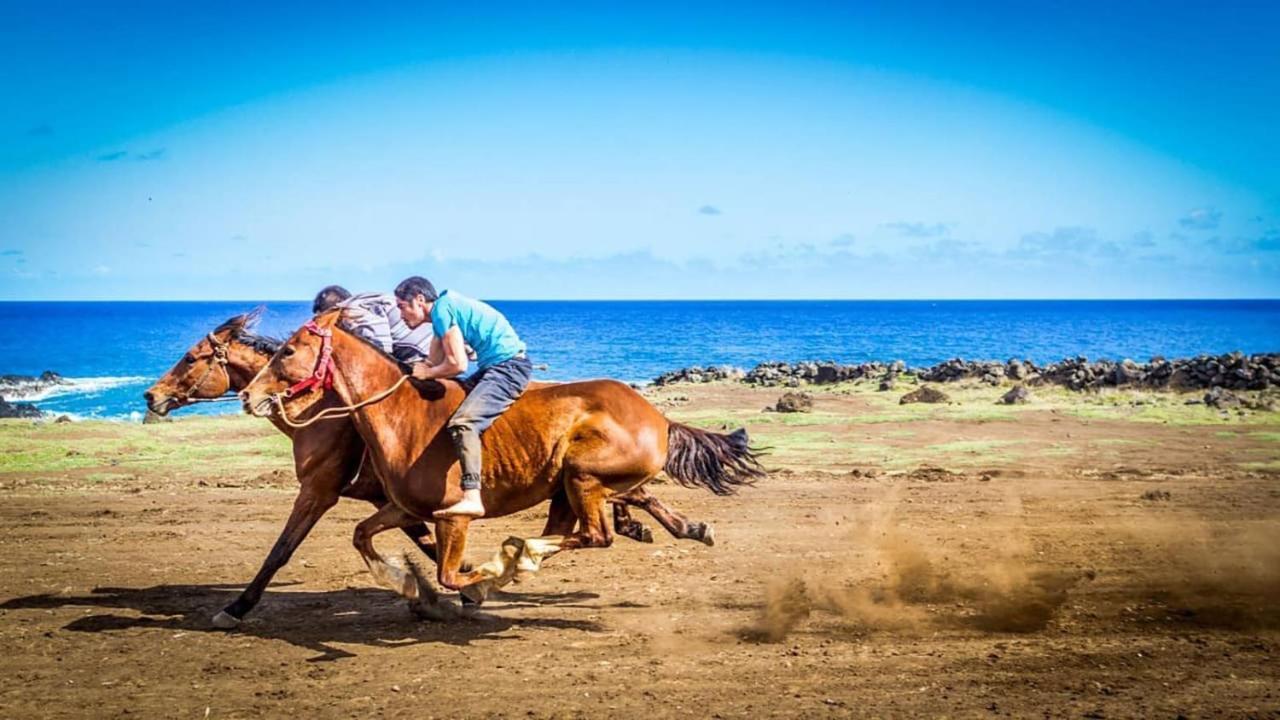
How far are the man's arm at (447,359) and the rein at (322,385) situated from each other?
18 cm

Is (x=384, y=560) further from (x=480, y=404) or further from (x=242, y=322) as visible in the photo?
(x=242, y=322)

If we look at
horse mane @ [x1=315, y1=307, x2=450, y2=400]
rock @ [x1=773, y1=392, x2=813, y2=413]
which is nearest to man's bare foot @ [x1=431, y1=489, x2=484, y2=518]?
horse mane @ [x1=315, y1=307, x2=450, y2=400]

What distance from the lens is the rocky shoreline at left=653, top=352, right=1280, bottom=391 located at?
80.3ft

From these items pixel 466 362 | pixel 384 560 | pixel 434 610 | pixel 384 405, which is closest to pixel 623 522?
pixel 434 610

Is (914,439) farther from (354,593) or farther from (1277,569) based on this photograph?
(354,593)

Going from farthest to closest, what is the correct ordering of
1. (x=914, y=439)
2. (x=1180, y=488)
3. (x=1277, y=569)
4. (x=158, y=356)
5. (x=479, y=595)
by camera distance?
(x=158, y=356) → (x=914, y=439) → (x=1180, y=488) → (x=1277, y=569) → (x=479, y=595)

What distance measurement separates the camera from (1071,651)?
275 inches

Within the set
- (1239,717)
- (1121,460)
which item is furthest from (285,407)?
(1121,460)

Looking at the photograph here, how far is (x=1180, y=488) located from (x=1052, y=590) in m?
5.94

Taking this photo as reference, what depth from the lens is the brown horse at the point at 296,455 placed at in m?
8.18

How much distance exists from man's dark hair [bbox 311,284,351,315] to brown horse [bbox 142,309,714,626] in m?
0.49

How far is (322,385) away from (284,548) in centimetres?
146

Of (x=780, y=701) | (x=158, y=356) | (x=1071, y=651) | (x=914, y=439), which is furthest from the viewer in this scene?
(x=158, y=356)

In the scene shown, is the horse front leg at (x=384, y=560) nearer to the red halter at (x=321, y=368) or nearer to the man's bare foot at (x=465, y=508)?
the man's bare foot at (x=465, y=508)
